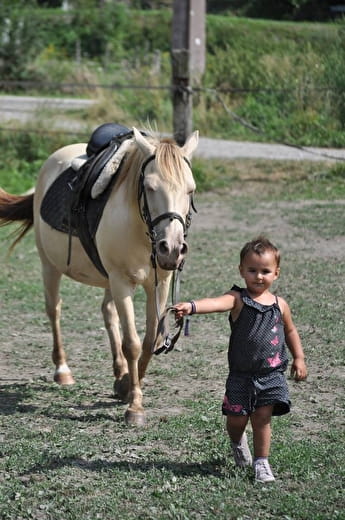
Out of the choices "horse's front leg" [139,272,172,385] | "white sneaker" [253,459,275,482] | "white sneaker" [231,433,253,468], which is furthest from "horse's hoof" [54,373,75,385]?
"white sneaker" [253,459,275,482]

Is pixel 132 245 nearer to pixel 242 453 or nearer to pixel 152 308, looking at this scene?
pixel 152 308

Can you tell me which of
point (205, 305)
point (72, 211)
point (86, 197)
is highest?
point (205, 305)

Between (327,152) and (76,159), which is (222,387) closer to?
(76,159)

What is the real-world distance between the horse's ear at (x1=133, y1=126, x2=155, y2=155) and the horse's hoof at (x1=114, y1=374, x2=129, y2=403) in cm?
157

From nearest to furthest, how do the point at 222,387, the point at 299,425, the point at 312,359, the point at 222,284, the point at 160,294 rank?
the point at 299,425 → the point at 160,294 → the point at 222,387 → the point at 312,359 → the point at 222,284

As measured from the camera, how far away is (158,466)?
4.53 m

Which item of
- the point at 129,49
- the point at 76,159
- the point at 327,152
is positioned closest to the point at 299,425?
the point at 76,159

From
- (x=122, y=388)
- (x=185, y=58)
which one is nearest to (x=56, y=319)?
(x=122, y=388)

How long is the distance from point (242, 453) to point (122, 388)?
166 cm

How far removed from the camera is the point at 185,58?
13641mm

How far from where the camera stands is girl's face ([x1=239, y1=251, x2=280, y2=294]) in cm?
411

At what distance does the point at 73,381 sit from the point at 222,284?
2678 millimetres

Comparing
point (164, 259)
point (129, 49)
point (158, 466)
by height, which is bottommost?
point (129, 49)

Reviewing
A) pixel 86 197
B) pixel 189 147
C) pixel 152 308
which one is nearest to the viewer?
pixel 189 147
